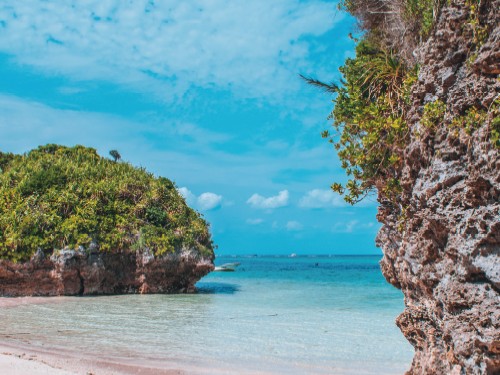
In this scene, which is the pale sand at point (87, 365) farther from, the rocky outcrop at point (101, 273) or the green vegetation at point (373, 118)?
the rocky outcrop at point (101, 273)

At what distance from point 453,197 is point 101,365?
20.0 feet

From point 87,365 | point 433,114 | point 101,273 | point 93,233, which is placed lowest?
point 87,365

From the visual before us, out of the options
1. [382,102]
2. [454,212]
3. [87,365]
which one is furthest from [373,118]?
[87,365]

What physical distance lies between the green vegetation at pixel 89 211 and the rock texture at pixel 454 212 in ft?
53.3

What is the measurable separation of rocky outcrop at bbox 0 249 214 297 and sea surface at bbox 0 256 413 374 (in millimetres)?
2196

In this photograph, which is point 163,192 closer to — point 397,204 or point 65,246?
point 65,246

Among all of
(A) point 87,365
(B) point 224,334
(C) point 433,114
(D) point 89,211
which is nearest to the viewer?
(C) point 433,114

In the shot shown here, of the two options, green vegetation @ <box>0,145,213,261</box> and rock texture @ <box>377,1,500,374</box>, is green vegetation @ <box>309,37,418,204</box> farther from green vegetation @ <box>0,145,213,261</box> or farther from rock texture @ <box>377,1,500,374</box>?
green vegetation @ <box>0,145,213,261</box>

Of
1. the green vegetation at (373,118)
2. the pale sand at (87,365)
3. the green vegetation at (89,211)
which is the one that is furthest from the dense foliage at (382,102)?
the green vegetation at (89,211)

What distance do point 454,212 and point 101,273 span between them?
17946 millimetres

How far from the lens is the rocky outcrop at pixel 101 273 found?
19.4m

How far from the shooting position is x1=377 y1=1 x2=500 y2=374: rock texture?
179 inches

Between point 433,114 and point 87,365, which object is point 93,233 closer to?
point 87,365

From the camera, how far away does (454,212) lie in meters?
4.90
